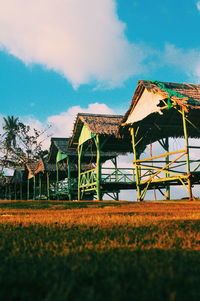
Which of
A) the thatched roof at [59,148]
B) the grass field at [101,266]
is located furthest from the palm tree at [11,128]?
the grass field at [101,266]

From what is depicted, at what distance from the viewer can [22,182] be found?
1452 inches

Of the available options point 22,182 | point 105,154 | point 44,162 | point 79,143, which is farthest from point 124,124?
point 22,182

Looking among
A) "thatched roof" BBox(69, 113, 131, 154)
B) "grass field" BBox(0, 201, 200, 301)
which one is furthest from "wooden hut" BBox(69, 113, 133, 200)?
"grass field" BBox(0, 201, 200, 301)

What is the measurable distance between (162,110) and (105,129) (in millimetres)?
4173

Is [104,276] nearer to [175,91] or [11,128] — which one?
[175,91]

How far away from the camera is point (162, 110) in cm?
1436

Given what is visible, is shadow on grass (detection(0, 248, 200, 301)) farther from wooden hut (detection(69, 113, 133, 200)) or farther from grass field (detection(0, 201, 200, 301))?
wooden hut (detection(69, 113, 133, 200))

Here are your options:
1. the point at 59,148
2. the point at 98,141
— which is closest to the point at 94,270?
the point at 98,141

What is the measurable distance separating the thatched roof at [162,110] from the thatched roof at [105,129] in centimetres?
106

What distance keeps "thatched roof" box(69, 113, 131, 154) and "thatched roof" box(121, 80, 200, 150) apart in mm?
1057

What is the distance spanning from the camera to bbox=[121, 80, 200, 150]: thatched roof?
490 inches

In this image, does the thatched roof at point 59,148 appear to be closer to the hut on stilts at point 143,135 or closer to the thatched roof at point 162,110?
the hut on stilts at point 143,135

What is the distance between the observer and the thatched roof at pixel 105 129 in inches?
685

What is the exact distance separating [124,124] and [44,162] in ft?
42.6
